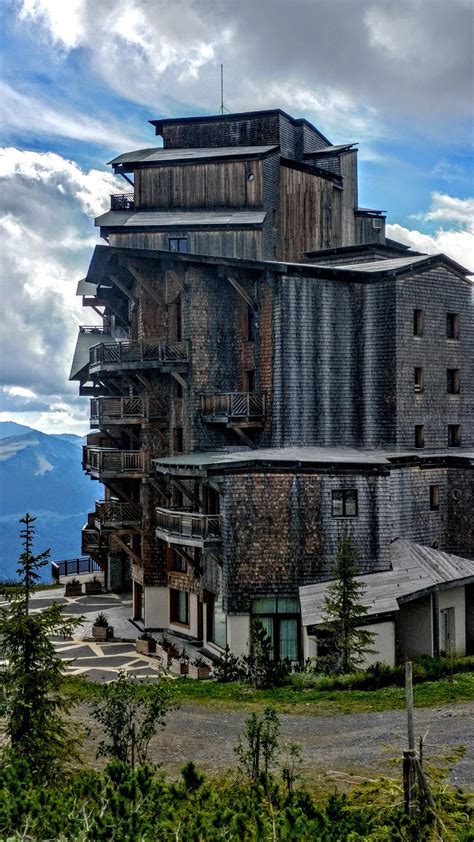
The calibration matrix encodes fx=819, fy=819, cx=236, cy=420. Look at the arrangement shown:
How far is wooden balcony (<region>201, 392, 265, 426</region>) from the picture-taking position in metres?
38.6

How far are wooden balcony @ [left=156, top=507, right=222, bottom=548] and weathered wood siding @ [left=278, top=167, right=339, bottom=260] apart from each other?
18272 mm

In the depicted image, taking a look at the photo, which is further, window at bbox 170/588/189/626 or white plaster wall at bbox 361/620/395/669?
window at bbox 170/588/189/626

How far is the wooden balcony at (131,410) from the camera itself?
42781 millimetres

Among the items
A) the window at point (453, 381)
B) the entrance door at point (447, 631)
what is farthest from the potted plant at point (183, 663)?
the window at point (453, 381)

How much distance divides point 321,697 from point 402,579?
7369 mm

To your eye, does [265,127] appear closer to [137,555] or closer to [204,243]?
[204,243]

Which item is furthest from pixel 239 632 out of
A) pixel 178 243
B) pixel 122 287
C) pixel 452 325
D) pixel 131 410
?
pixel 178 243

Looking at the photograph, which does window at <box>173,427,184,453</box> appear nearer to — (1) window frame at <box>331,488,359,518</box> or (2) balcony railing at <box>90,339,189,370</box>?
(2) balcony railing at <box>90,339,189,370</box>

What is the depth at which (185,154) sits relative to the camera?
48750mm

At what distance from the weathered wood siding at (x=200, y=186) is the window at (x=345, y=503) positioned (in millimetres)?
20169

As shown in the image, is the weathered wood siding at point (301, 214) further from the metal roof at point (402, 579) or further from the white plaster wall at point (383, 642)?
the white plaster wall at point (383, 642)

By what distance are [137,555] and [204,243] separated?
1768 centimetres

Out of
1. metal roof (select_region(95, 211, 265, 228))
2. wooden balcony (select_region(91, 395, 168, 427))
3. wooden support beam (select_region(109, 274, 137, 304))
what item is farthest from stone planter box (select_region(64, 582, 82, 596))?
metal roof (select_region(95, 211, 265, 228))

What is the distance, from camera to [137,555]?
45.1 metres
